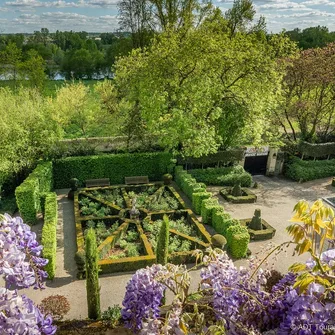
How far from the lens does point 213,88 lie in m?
20.1

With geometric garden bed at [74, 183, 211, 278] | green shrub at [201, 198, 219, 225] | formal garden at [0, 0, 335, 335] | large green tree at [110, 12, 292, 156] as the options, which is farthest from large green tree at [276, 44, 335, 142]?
geometric garden bed at [74, 183, 211, 278]

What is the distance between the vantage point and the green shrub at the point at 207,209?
16.6 metres

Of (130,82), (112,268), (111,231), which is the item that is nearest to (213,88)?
(130,82)

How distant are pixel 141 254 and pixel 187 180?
6569 millimetres

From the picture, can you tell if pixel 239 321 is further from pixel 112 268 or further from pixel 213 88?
pixel 213 88

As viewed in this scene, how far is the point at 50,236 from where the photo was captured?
43.7 feet

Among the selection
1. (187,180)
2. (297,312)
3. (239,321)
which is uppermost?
(297,312)

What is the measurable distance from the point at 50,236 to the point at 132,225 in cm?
397

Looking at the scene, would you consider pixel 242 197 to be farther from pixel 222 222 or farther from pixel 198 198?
pixel 222 222

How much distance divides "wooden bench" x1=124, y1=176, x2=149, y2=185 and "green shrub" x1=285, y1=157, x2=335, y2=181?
10.3 m

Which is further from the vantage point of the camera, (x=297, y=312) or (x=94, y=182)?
(x=94, y=182)

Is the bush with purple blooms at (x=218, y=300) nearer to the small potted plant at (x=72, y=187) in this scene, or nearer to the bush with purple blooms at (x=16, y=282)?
the bush with purple blooms at (x=16, y=282)

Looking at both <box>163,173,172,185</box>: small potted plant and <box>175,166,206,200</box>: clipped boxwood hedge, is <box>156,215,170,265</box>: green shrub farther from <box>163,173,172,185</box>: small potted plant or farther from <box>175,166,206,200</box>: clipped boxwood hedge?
<box>163,173,172,185</box>: small potted plant

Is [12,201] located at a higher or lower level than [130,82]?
lower
